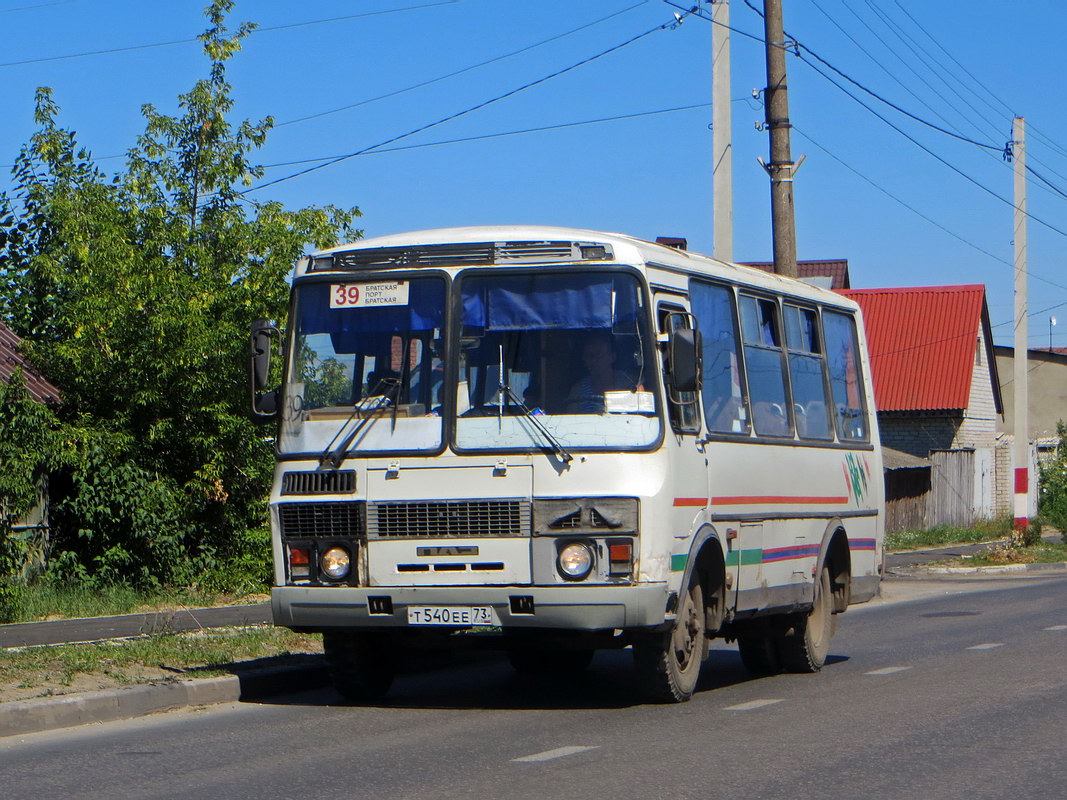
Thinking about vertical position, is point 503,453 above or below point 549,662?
above

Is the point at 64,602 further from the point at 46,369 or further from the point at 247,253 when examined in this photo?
the point at 247,253

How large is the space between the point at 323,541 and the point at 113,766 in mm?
2271

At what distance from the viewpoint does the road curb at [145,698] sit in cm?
902

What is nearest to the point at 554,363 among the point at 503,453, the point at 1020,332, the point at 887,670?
the point at 503,453

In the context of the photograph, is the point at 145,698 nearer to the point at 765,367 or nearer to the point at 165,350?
the point at 765,367

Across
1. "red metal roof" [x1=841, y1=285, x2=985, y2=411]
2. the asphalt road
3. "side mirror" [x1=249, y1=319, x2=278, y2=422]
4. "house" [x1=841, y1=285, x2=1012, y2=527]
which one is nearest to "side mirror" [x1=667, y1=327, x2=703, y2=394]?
the asphalt road

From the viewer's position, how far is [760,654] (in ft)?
40.7

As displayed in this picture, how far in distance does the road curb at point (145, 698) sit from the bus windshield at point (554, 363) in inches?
97.8

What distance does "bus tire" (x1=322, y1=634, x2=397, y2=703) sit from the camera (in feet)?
33.5

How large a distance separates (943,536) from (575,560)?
1148 inches

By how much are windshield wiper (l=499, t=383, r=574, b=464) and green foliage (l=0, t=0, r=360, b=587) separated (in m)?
9.45

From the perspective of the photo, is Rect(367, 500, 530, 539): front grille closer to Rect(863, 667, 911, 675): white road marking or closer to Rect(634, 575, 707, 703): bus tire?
Rect(634, 575, 707, 703): bus tire

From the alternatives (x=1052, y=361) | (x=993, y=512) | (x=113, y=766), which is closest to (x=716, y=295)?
(x=113, y=766)

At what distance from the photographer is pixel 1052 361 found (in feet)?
184
